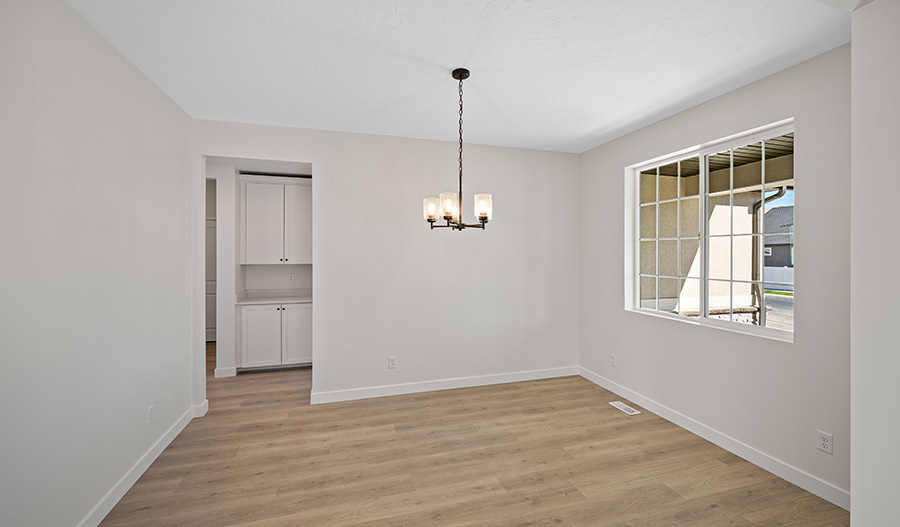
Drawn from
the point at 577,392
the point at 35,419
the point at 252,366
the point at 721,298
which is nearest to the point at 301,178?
the point at 252,366

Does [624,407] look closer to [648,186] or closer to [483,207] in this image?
[648,186]

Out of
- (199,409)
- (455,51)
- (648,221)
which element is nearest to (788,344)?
(648,221)

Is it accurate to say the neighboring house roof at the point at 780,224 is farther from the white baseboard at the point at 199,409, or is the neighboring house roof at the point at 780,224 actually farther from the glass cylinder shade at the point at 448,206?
the white baseboard at the point at 199,409

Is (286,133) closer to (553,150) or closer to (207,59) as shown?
(207,59)

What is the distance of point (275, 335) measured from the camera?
482 centimetres

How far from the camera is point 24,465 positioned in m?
1.66

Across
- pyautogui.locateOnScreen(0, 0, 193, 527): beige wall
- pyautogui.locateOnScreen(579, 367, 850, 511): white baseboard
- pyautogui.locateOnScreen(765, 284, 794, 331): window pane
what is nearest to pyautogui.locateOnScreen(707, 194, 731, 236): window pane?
pyautogui.locateOnScreen(765, 284, 794, 331): window pane

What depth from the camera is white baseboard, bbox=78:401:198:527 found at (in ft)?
6.86

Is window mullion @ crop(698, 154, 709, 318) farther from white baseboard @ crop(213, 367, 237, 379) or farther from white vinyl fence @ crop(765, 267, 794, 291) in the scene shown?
white baseboard @ crop(213, 367, 237, 379)

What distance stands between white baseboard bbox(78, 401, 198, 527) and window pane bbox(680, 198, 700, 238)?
4.41 meters

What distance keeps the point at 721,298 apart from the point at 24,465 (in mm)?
4202

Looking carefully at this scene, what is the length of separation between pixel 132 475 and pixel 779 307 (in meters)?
4.35

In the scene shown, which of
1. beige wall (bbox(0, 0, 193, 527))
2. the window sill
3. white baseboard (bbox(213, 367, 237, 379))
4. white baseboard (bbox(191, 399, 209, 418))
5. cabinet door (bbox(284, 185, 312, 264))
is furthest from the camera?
cabinet door (bbox(284, 185, 312, 264))

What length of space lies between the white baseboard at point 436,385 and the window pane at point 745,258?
2.21m
